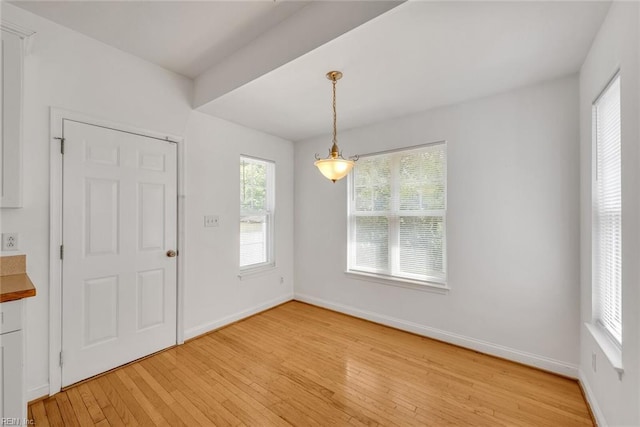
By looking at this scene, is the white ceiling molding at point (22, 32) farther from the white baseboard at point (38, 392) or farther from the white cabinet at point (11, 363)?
the white baseboard at point (38, 392)

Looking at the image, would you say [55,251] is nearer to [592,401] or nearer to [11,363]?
[11,363]

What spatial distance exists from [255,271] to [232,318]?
0.65 metres

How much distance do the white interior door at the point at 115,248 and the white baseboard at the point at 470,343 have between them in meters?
2.22

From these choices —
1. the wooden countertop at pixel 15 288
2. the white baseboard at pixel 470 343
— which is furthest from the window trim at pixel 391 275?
the wooden countertop at pixel 15 288

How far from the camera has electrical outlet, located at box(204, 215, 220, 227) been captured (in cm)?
314

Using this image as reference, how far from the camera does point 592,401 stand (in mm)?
1896

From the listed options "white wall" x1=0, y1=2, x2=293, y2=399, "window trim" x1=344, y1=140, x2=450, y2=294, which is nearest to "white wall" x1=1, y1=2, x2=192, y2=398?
"white wall" x1=0, y1=2, x2=293, y2=399

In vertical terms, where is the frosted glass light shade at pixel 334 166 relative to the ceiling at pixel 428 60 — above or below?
below

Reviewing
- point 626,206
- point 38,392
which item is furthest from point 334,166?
point 38,392

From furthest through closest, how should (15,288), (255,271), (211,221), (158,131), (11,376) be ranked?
(255,271)
(211,221)
(158,131)
(15,288)
(11,376)

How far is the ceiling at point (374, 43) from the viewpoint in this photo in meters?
1.65

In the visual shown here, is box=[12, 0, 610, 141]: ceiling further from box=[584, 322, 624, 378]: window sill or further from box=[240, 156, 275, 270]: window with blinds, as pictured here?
box=[584, 322, 624, 378]: window sill

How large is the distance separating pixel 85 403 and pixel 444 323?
3232mm

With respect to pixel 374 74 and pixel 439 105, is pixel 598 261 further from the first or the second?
pixel 374 74
